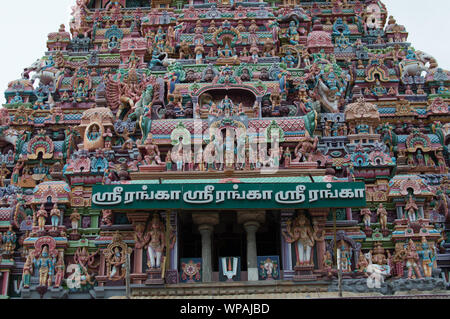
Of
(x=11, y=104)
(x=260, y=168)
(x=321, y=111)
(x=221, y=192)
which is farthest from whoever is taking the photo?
(x=11, y=104)

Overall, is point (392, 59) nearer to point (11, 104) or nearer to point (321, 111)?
point (321, 111)

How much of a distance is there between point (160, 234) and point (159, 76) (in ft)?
30.0

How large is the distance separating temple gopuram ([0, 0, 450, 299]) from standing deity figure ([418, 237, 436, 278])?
0.07 m

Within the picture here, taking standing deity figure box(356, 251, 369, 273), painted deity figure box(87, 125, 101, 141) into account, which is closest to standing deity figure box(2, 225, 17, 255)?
painted deity figure box(87, 125, 101, 141)

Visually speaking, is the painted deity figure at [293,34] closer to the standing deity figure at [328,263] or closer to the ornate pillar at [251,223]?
the ornate pillar at [251,223]

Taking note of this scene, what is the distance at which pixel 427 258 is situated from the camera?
2397 centimetres

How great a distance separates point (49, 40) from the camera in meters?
36.2

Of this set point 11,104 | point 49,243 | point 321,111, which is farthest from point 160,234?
point 11,104

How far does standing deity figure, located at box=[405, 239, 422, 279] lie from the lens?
77.5 feet

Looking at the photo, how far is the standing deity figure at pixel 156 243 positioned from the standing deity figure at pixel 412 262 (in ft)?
29.5

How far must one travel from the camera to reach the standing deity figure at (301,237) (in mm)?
24172

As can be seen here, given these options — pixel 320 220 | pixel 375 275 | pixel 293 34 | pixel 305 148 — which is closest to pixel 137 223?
pixel 320 220

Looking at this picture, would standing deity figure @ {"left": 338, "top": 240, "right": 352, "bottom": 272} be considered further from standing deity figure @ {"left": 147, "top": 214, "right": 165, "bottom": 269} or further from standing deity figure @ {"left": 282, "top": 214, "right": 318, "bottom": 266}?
standing deity figure @ {"left": 147, "top": 214, "right": 165, "bottom": 269}
